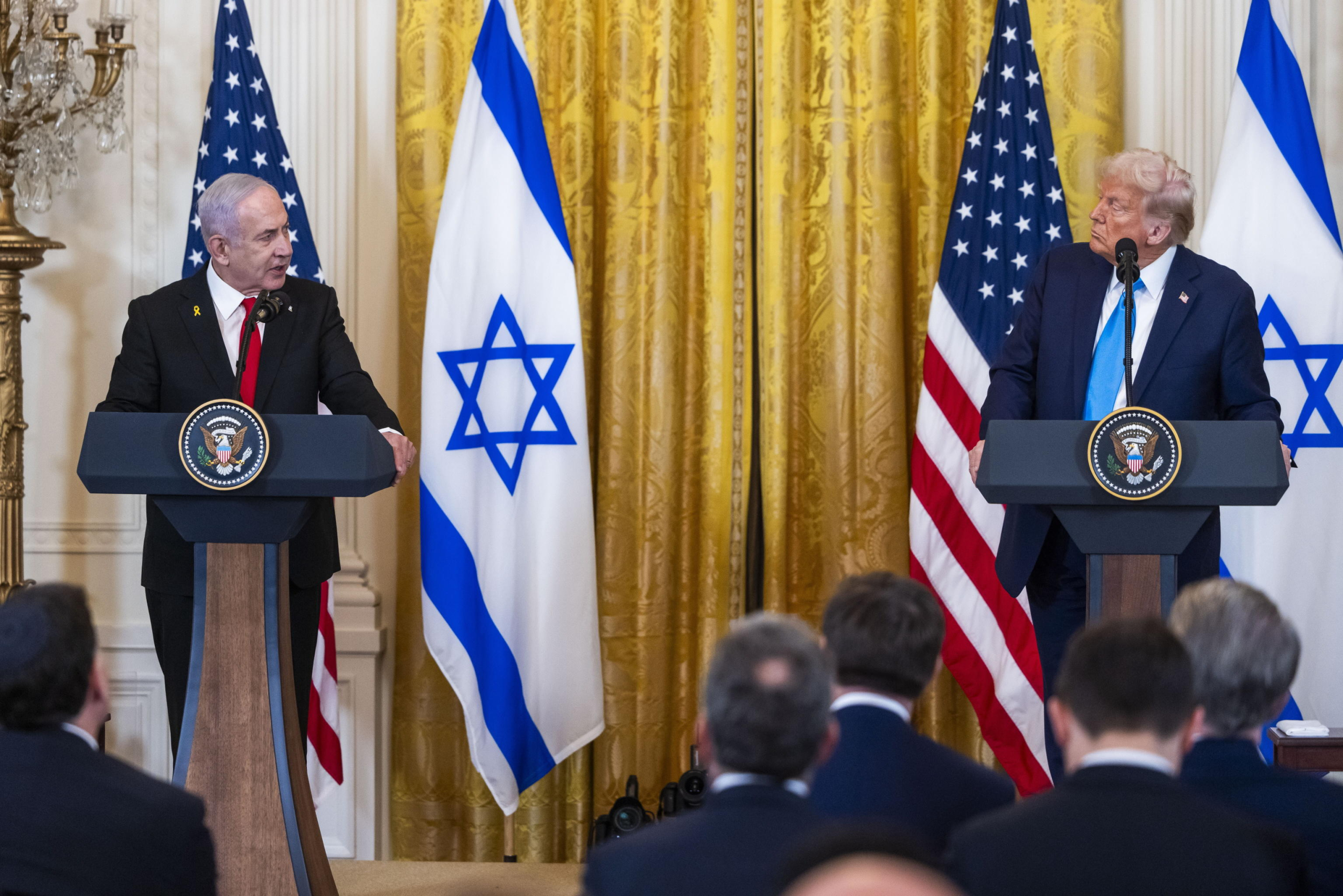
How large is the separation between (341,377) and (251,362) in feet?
0.72

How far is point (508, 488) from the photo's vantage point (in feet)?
14.7

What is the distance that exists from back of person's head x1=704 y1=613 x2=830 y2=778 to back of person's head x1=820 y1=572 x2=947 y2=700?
37 cm

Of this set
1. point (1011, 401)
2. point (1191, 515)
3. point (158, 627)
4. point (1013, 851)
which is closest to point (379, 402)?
point (158, 627)

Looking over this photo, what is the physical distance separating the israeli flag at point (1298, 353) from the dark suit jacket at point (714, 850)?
3.14m

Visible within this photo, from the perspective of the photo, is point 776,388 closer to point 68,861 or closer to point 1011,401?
point 1011,401

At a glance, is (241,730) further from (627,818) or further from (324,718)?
(627,818)

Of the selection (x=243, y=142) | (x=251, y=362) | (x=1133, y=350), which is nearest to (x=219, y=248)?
(x=251, y=362)

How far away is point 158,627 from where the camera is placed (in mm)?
3482

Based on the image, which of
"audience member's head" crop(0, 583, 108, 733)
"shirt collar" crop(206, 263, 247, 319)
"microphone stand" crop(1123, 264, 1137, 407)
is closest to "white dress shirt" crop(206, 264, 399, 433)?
"shirt collar" crop(206, 263, 247, 319)

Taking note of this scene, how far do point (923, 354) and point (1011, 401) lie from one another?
52.0 inches

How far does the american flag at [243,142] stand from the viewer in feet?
15.0

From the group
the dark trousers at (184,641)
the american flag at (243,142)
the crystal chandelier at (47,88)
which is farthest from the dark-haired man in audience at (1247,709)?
the crystal chandelier at (47,88)

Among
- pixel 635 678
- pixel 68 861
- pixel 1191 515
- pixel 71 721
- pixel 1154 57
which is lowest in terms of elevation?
pixel 635 678

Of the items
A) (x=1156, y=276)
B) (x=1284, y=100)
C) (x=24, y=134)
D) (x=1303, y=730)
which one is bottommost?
(x=1303, y=730)
